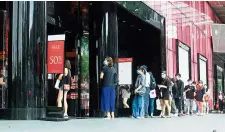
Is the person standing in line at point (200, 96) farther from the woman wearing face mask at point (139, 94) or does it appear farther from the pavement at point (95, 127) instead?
the pavement at point (95, 127)

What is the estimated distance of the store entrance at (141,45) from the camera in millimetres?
19938

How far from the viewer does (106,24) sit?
50.4ft

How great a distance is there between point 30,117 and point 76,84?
201 inches

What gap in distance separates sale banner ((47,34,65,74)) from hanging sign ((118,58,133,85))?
16.3 feet

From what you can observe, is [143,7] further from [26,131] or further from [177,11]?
[26,131]

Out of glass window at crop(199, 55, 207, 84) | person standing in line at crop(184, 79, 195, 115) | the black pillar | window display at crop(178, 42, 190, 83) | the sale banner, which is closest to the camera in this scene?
the sale banner

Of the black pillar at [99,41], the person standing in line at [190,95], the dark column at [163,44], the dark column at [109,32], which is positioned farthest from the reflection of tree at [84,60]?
the person standing in line at [190,95]

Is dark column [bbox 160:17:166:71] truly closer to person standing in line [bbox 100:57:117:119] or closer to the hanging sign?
the hanging sign

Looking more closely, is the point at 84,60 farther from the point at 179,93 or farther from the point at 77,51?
the point at 179,93

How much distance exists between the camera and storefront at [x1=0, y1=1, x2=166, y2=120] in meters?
11.4

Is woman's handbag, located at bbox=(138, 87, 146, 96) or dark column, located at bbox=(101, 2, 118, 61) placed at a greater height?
dark column, located at bbox=(101, 2, 118, 61)

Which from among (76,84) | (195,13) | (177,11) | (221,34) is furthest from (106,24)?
(221,34)

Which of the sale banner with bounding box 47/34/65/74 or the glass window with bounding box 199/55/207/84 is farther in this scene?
the glass window with bounding box 199/55/207/84

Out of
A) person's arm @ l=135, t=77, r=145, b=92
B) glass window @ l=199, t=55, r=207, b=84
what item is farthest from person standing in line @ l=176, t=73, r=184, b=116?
glass window @ l=199, t=55, r=207, b=84
